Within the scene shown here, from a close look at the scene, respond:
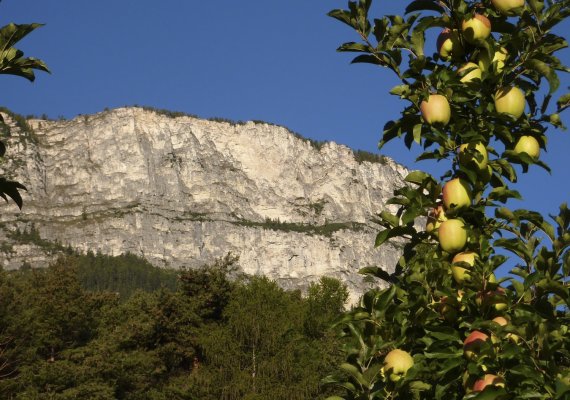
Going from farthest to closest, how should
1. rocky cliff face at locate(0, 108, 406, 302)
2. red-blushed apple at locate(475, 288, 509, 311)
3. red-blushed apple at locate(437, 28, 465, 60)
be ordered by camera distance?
rocky cliff face at locate(0, 108, 406, 302)
red-blushed apple at locate(437, 28, 465, 60)
red-blushed apple at locate(475, 288, 509, 311)

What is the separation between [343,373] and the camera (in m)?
3.54

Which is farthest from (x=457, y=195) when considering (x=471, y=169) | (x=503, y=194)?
(x=503, y=194)

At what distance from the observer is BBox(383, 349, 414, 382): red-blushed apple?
3.26 metres

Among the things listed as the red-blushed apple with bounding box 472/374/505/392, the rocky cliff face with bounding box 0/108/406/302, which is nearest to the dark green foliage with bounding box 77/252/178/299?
the rocky cliff face with bounding box 0/108/406/302

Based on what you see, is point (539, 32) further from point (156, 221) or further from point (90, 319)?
point (156, 221)

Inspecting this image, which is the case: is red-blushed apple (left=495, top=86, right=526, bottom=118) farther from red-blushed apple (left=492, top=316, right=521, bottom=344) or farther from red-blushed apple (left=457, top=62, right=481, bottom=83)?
red-blushed apple (left=492, top=316, right=521, bottom=344)

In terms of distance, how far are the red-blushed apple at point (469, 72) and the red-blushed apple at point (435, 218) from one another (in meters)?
0.54

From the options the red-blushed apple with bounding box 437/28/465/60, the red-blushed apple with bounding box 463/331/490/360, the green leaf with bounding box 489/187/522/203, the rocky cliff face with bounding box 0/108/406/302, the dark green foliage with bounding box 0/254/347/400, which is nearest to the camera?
the red-blushed apple with bounding box 463/331/490/360

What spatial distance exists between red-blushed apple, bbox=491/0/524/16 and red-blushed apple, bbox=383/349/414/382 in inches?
58.6

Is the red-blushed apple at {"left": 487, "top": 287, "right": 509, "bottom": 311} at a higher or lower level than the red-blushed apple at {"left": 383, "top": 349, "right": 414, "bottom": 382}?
higher

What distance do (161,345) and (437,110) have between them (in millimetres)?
36324

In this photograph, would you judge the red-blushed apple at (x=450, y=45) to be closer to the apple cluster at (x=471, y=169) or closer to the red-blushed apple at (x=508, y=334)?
the apple cluster at (x=471, y=169)

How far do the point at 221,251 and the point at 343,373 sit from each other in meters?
185

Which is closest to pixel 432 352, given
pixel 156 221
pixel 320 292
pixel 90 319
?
pixel 90 319
